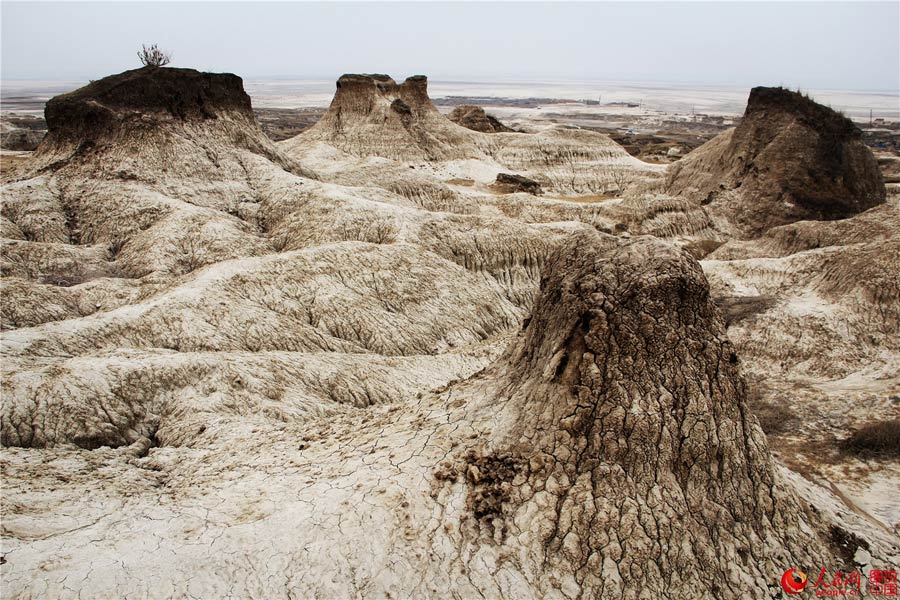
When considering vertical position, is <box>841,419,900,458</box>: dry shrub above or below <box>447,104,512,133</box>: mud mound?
below

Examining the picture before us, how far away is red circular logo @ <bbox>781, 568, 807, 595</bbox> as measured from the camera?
5.89m

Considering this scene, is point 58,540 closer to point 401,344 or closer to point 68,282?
point 401,344

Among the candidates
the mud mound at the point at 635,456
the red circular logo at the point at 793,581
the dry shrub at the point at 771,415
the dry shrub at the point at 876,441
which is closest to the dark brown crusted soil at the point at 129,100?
the mud mound at the point at 635,456

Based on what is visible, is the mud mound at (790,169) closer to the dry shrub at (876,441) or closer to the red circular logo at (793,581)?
the dry shrub at (876,441)

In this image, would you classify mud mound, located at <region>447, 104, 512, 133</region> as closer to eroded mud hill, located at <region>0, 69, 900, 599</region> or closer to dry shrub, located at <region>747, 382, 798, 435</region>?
eroded mud hill, located at <region>0, 69, 900, 599</region>

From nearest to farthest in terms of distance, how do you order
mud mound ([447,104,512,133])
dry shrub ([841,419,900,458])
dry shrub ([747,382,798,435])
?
dry shrub ([841,419,900,458]), dry shrub ([747,382,798,435]), mud mound ([447,104,512,133])

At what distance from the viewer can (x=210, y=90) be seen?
25547 millimetres

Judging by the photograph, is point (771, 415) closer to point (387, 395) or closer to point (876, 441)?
point (876, 441)

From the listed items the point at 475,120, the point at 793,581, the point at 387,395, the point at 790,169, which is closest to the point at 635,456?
the point at 793,581

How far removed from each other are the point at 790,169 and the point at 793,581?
86.1ft

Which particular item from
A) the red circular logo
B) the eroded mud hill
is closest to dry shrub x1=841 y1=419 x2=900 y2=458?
the eroded mud hill

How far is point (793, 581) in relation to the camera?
5.94 meters

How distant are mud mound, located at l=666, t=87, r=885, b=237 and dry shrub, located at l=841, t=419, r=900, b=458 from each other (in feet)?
62.5

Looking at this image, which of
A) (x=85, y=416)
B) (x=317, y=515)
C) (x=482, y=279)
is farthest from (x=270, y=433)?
(x=482, y=279)
